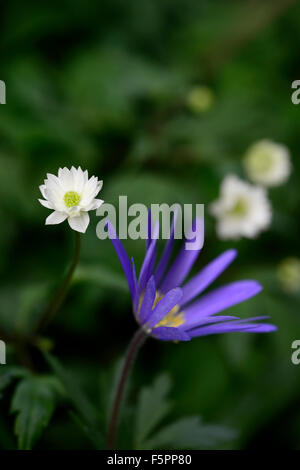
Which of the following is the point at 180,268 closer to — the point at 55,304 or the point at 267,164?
the point at 55,304

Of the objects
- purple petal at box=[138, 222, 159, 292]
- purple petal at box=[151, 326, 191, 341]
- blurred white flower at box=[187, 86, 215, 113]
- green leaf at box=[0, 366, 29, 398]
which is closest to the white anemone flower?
purple petal at box=[138, 222, 159, 292]

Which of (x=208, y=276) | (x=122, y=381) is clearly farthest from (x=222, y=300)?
(x=122, y=381)

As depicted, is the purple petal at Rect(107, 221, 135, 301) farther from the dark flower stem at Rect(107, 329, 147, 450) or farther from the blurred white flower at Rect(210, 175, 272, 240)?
the blurred white flower at Rect(210, 175, 272, 240)

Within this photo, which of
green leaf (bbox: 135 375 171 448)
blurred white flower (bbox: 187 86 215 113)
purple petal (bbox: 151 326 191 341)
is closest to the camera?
purple petal (bbox: 151 326 191 341)

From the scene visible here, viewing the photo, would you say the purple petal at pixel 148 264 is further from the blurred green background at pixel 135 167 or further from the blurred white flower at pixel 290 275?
the blurred white flower at pixel 290 275
